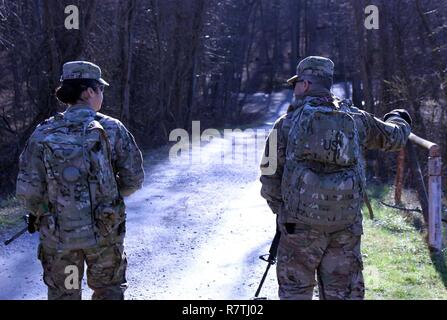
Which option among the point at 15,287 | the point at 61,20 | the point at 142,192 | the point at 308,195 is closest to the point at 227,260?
the point at 15,287

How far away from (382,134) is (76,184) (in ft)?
6.58

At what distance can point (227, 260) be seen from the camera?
21.6 feet

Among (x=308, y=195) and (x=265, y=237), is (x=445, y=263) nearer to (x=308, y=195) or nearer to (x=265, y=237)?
(x=265, y=237)

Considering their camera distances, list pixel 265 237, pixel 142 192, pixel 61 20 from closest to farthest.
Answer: pixel 265 237 < pixel 142 192 < pixel 61 20

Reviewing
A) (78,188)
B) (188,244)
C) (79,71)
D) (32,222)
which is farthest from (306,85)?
(188,244)

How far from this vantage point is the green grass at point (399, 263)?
548cm

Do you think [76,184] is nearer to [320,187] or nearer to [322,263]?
[320,187]

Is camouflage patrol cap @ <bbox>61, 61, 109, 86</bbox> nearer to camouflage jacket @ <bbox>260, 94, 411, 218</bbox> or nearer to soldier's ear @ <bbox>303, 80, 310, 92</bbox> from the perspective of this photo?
camouflage jacket @ <bbox>260, 94, 411, 218</bbox>

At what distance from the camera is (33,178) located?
372 cm

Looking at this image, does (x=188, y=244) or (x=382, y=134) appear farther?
(x=188, y=244)

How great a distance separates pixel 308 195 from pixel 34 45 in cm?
1282

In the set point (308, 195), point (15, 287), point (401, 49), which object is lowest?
point (15, 287)

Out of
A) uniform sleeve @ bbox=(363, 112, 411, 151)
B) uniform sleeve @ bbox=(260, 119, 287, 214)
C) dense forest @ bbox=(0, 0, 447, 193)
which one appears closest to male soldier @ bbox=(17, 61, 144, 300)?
uniform sleeve @ bbox=(260, 119, 287, 214)

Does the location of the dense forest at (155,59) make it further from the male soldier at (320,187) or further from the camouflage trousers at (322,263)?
the camouflage trousers at (322,263)
